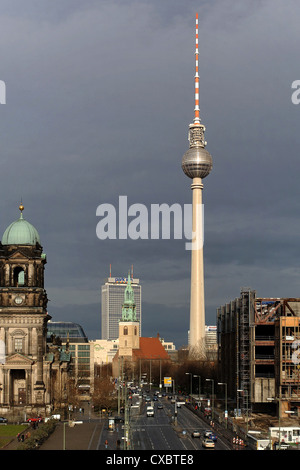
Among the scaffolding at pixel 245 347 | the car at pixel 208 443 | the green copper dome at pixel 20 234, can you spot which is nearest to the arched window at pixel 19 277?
the green copper dome at pixel 20 234

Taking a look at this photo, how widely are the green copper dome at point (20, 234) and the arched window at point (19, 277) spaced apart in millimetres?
5534

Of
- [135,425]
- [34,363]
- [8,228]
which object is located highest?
[8,228]

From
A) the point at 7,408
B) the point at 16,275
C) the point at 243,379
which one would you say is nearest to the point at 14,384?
the point at 7,408

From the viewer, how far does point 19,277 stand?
167 metres

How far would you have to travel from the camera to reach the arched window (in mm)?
158837

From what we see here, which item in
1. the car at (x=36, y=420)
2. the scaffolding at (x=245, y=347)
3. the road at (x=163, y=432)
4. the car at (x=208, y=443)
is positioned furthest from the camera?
the scaffolding at (x=245, y=347)

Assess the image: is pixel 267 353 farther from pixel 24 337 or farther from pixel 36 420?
pixel 36 420

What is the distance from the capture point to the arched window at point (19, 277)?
158837 mm

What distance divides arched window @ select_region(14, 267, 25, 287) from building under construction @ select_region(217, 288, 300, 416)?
44195 millimetres

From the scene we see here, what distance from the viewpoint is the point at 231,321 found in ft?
639

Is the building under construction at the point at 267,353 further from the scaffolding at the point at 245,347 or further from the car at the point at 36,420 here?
the car at the point at 36,420

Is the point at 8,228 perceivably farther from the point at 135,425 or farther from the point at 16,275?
the point at 135,425
